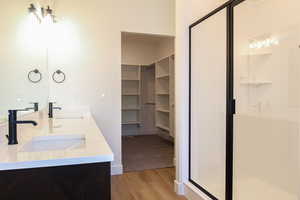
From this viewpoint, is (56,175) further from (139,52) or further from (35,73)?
(139,52)

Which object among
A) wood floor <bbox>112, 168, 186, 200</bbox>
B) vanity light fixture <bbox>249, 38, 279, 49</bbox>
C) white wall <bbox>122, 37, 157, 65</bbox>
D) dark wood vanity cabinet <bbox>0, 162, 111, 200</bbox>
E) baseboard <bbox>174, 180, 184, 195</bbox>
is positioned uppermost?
white wall <bbox>122, 37, 157, 65</bbox>

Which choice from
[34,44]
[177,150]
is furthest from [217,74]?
[34,44]

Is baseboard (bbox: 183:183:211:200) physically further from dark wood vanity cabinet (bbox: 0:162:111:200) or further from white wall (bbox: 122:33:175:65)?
white wall (bbox: 122:33:175:65)

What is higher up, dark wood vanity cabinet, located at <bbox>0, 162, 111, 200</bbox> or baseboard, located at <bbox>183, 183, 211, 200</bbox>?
dark wood vanity cabinet, located at <bbox>0, 162, 111, 200</bbox>

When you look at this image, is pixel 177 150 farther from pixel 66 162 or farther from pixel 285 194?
pixel 66 162

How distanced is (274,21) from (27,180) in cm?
180

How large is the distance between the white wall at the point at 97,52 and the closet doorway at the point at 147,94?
5.32 ft

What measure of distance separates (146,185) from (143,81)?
13.3ft

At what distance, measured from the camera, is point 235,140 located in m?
1.94

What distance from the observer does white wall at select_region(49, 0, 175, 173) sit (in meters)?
3.21

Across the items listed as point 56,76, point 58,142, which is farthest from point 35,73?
point 58,142

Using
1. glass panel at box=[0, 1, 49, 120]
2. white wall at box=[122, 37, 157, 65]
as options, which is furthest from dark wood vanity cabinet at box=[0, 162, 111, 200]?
white wall at box=[122, 37, 157, 65]

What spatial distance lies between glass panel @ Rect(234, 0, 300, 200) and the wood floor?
102cm

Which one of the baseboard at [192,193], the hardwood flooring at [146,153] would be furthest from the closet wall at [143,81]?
the baseboard at [192,193]
